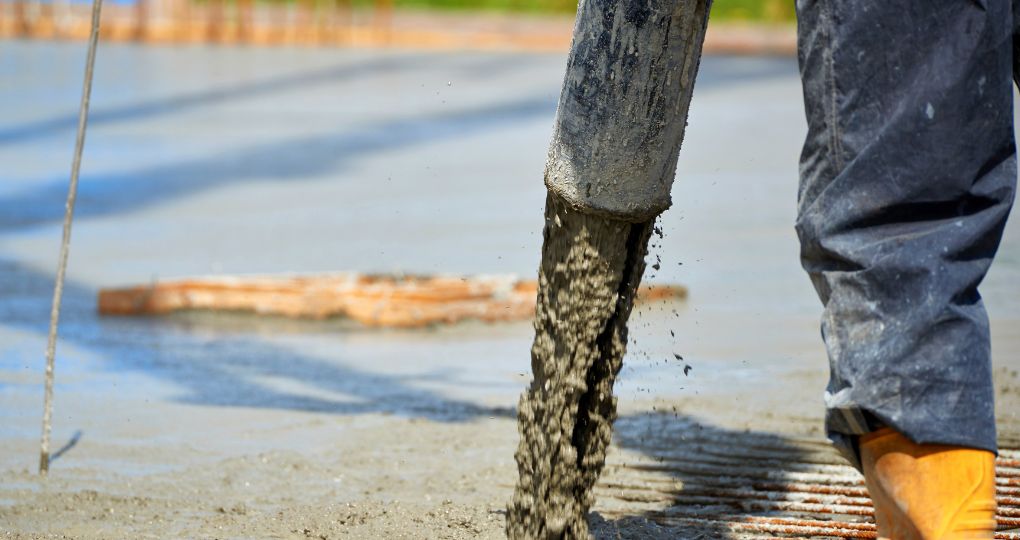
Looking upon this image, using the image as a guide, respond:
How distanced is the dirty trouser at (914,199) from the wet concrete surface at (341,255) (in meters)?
1.25

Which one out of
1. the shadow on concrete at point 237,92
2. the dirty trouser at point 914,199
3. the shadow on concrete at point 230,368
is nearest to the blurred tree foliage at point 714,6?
the shadow on concrete at point 237,92

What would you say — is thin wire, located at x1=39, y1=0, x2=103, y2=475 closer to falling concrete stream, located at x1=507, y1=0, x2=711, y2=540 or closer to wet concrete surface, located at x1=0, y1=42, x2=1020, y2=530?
wet concrete surface, located at x1=0, y1=42, x2=1020, y2=530

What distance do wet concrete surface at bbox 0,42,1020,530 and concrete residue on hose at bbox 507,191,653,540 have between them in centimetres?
59

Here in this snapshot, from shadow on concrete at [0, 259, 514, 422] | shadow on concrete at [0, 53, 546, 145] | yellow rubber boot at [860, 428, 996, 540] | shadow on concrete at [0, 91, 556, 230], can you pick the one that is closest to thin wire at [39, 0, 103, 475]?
shadow on concrete at [0, 259, 514, 422]

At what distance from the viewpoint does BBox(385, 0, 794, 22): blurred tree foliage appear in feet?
62.8

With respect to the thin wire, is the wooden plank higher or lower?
lower

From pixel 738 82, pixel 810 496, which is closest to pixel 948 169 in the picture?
pixel 810 496

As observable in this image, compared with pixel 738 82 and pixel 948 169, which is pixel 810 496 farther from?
pixel 738 82

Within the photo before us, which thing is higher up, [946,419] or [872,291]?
[872,291]

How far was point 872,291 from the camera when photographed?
1758mm

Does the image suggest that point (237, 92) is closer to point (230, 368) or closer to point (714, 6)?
point (230, 368)

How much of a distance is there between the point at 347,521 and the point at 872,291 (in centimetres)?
128

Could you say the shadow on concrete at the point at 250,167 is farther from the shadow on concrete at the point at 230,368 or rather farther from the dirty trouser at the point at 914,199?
the dirty trouser at the point at 914,199

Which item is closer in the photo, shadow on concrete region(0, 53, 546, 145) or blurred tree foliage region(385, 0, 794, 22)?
shadow on concrete region(0, 53, 546, 145)
